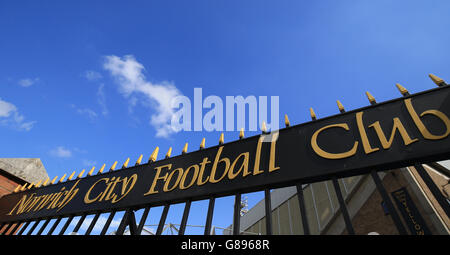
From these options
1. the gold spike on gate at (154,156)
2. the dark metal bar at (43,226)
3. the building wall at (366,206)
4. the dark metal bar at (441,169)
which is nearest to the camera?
the dark metal bar at (43,226)

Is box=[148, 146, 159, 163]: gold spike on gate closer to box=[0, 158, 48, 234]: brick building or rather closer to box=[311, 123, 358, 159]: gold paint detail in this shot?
box=[311, 123, 358, 159]: gold paint detail

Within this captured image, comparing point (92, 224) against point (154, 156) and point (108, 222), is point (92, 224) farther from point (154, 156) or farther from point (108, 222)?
point (154, 156)

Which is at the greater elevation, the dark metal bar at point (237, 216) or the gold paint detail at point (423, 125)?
the gold paint detail at point (423, 125)

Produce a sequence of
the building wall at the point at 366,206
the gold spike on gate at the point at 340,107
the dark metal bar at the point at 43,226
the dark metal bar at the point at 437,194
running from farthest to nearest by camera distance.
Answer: the building wall at the point at 366,206 < the dark metal bar at the point at 43,226 < the gold spike on gate at the point at 340,107 < the dark metal bar at the point at 437,194

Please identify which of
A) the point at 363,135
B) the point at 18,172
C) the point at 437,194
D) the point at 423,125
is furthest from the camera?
the point at 18,172

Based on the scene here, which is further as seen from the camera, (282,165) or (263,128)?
(263,128)

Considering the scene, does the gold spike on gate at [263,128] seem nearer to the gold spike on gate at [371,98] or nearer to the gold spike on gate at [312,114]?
the gold spike on gate at [312,114]

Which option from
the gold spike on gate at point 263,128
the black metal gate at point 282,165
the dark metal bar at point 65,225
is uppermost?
the gold spike on gate at point 263,128

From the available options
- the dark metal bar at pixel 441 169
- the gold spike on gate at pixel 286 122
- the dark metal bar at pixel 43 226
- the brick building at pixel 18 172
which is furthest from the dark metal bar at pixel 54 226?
the dark metal bar at pixel 441 169

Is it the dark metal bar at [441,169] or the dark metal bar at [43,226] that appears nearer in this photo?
the dark metal bar at [43,226]

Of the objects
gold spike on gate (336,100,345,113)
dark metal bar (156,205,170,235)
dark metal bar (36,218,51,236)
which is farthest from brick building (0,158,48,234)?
gold spike on gate (336,100,345,113)

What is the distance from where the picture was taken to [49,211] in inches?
195

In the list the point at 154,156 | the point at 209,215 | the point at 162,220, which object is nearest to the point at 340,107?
the point at 209,215
